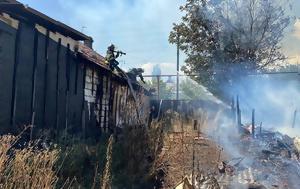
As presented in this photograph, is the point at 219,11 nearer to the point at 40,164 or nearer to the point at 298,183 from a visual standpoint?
the point at 298,183

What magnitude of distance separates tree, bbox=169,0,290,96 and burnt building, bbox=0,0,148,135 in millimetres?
8484

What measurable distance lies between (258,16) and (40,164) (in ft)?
61.9

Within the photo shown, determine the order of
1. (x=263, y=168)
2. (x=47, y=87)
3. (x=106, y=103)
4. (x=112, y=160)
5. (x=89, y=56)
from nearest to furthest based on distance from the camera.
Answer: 1. (x=112, y=160)
2. (x=263, y=168)
3. (x=47, y=87)
4. (x=89, y=56)
5. (x=106, y=103)

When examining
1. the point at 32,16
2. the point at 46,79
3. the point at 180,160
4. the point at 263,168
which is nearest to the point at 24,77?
the point at 46,79

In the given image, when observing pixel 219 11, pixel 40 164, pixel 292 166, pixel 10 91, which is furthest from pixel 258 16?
pixel 40 164

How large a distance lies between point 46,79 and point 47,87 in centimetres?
22

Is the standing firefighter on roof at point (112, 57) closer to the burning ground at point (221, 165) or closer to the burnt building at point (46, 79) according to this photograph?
the burnt building at point (46, 79)

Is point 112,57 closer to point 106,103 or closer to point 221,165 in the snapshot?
point 106,103

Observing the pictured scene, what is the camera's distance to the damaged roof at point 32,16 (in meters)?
8.25

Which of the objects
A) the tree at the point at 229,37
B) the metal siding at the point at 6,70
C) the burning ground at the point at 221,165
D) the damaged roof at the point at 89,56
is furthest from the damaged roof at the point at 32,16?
the tree at the point at 229,37

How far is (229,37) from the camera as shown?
69.8 feet

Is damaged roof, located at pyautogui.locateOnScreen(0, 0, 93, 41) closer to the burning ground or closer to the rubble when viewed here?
the burning ground

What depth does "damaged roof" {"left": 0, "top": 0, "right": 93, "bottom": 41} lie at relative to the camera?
8.25m

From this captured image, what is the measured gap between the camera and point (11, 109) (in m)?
8.67
